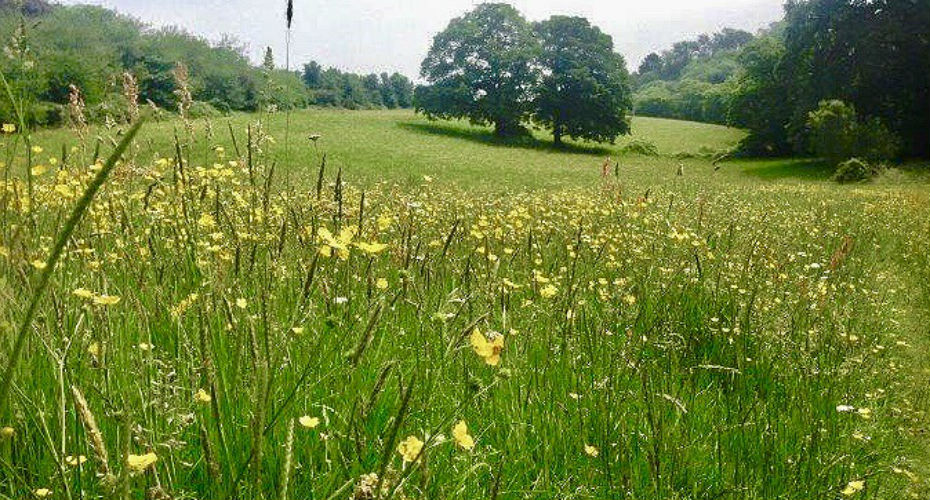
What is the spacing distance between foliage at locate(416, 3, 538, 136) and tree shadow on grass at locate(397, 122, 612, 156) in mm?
1071

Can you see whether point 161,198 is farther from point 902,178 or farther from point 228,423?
point 902,178

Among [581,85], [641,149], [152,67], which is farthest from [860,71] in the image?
[152,67]

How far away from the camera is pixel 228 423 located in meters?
1.80

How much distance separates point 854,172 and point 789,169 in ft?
25.8

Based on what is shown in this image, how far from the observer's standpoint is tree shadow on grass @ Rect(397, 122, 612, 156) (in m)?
45.8

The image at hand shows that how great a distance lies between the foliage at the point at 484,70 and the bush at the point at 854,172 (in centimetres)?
2387

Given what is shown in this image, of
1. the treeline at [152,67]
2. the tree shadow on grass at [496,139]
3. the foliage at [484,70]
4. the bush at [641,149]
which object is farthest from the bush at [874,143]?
the treeline at [152,67]

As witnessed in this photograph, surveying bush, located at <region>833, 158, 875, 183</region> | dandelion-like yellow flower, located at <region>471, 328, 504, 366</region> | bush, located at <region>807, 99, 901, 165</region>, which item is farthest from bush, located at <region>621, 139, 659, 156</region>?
dandelion-like yellow flower, located at <region>471, 328, 504, 366</region>

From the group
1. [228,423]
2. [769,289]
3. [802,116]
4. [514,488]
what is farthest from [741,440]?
[802,116]

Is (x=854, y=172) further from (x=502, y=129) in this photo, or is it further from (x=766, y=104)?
(x=502, y=129)

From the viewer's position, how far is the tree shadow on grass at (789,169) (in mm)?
33156

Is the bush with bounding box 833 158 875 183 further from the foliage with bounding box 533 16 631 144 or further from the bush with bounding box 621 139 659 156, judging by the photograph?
the foliage with bounding box 533 16 631 144

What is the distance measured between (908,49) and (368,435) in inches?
1765

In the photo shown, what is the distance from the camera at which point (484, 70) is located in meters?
50.6
